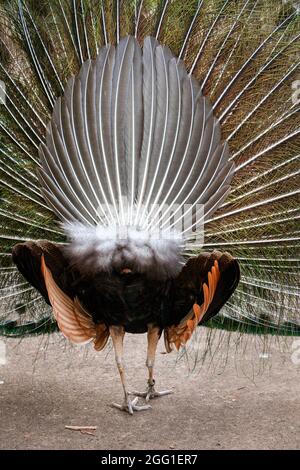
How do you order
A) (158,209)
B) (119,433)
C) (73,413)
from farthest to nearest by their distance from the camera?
(73,413) → (119,433) → (158,209)

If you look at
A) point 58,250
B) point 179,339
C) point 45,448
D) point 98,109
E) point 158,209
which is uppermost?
point 98,109

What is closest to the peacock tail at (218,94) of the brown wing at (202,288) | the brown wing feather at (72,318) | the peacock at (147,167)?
the peacock at (147,167)

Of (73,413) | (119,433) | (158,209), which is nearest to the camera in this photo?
(158,209)

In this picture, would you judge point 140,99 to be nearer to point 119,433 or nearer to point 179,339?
point 179,339

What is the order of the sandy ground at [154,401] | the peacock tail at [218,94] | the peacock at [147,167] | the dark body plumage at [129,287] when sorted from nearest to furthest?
the dark body plumage at [129,287] → the peacock at [147,167] → the sandy ground at [154,401] → the peacock tail at [218,94]

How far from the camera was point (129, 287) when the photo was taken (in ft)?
11.4

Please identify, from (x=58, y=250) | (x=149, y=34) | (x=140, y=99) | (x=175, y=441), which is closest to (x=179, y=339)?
(x=175, y=441)

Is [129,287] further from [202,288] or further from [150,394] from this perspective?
[150,394]

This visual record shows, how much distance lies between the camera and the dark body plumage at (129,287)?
130 inches

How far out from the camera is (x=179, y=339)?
3643mm

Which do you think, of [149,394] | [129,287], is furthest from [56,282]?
[149,394]

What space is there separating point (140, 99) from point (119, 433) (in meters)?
1.73

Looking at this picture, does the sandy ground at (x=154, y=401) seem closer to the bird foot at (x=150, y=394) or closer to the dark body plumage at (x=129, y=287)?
the bird foot at (x=150, y=394)

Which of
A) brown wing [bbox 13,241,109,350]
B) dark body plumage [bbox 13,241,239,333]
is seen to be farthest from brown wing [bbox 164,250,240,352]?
brown wing [bbox 13,241,109,350]
